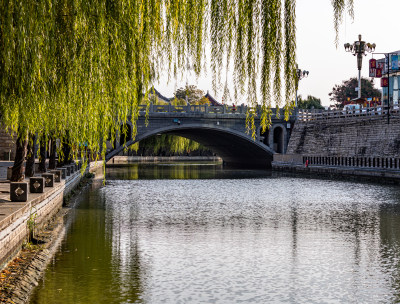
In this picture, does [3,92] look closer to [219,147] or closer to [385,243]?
[385,243]

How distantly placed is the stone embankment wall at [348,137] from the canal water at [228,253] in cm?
2117

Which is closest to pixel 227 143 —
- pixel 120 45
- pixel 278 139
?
pixel 278 139

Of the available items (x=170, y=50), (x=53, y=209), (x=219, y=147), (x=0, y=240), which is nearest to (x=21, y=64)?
(x=170, y=50)

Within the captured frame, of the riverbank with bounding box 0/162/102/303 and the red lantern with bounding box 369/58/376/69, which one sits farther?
the red lantern with bounding box 369/58/376/69

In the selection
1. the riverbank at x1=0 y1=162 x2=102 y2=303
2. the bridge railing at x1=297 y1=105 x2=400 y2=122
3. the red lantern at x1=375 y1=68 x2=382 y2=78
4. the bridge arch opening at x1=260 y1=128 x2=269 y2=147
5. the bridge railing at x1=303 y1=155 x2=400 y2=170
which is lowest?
the riverbank at x1=0 y1=162 x2=102 y2=303

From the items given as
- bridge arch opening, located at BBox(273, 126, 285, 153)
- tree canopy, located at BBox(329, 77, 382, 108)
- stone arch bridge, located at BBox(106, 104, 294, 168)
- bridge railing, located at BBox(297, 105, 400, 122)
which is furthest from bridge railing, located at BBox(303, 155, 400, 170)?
Result: tree canopy, located at BBox(329, 77, 382, 108)

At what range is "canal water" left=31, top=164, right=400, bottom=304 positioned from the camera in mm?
12031

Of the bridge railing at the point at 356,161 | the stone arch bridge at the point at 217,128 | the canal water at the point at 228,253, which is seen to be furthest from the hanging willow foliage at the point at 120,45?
the stone arch bridge at the point at 217,128

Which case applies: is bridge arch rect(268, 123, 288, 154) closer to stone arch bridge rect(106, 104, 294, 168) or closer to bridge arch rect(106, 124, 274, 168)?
stone arch bridge rect(106, 104, 294, 168)

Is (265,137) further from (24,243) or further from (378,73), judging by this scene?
(24,243)

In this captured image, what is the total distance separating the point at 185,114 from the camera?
212 ft

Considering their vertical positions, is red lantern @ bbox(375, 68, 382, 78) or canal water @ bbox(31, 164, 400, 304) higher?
red lantern @ bbox(375, 68, 382, 78)

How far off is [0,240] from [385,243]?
11181 millimetres

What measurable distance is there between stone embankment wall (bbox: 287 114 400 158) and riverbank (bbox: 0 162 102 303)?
34785 millimetres
